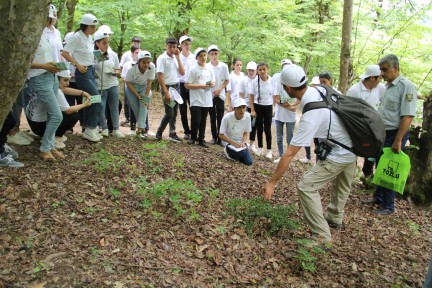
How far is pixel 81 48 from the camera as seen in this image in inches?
229

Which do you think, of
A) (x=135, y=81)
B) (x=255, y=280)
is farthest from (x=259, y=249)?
(x=135, y=81)

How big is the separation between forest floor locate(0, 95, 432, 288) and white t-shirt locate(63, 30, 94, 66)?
1.64m

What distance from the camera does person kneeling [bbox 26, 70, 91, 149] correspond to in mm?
5270

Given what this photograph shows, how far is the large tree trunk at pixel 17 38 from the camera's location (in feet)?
6.37

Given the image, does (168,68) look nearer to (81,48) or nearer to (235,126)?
(235,126)

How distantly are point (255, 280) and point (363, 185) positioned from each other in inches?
175

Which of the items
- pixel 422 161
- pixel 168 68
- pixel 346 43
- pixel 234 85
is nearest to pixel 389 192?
pixel 422 161

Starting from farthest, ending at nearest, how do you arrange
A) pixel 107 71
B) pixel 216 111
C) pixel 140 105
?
pixel 216 111 < pixel 140 105 < pixel 107 71

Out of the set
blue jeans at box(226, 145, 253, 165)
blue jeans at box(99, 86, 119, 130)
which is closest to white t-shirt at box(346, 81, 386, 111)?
blue jeans at box(226, 145, 253, 165)

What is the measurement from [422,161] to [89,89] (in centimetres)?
628

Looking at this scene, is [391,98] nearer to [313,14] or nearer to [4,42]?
[4,42]

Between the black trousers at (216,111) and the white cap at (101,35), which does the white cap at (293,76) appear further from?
the black trousers at (216,111)

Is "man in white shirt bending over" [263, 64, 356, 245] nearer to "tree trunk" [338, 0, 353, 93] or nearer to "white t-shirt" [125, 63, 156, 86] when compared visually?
"white t-shirt" [125, 63, 156, 86]

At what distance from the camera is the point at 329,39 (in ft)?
56.3
